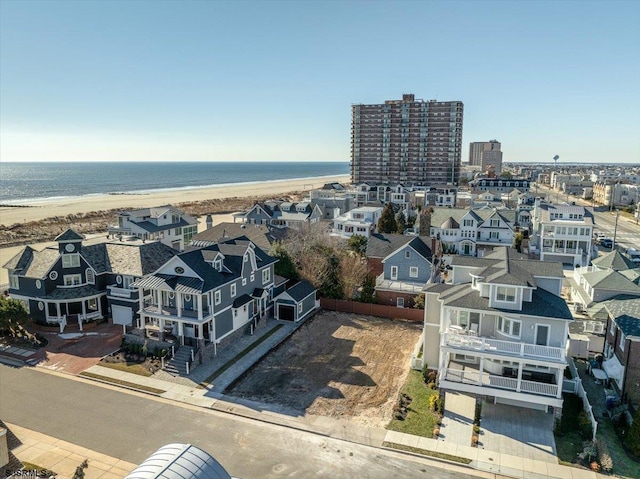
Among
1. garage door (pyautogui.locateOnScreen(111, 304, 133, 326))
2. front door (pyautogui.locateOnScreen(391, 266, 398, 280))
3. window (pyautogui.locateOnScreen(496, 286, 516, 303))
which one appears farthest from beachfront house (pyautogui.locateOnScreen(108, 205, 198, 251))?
window (pyautogui.locateOnScreen(496, 286, 516, 303))

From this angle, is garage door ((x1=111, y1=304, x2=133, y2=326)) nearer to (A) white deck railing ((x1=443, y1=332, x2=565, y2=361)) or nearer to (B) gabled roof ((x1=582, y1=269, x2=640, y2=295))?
(A) white deck railing ((x1=443, y1=332, x2=565, y2=361))

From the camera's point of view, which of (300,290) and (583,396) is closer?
(583,396)

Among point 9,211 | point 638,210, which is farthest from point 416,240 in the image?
point 9,211

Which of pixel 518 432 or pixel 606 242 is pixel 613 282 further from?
pixel 606 242

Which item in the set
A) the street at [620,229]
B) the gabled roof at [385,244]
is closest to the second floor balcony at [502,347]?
the gabled roof at [385,244]

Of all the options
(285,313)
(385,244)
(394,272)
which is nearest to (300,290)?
(285,313)

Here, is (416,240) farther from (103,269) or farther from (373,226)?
(103,269)

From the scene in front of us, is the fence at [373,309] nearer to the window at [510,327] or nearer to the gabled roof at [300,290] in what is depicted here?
the gabled roof at [300,290]
